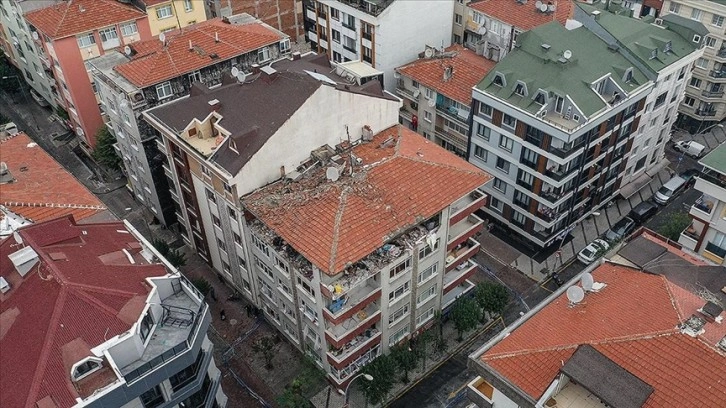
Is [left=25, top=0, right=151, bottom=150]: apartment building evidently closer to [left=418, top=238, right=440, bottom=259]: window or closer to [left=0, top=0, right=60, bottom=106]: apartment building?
[left=0, top=0, right=60, bottom=106]: apartment building

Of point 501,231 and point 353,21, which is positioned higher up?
point 353,21

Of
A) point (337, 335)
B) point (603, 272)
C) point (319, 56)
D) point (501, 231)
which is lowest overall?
point (501, 231)

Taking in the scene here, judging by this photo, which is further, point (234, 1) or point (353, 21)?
point (234, 1)

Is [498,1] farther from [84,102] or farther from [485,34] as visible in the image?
[84,102]

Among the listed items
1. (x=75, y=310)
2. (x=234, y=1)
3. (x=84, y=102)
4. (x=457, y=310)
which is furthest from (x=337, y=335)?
(x=234, y=1)

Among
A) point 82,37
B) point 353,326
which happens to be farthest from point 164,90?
point 353,326

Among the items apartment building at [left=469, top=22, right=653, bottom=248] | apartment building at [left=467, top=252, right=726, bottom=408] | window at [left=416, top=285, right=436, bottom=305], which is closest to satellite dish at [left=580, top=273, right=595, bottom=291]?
apartment building at [left=467, top=252, right=726, bottom=408]

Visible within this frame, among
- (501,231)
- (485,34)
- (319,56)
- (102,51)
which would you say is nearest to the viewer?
(319,56)
